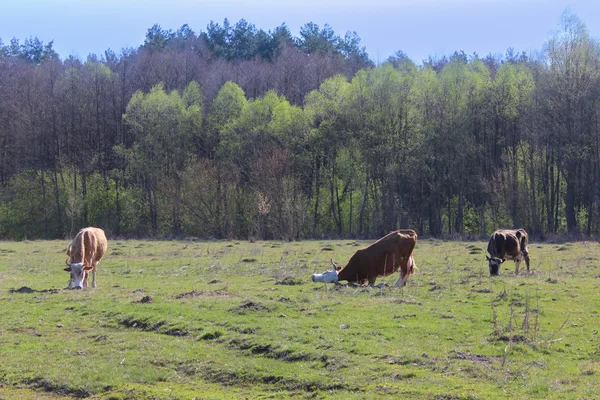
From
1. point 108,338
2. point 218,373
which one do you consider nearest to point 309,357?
point 218,373

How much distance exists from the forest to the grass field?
32559 millimetres

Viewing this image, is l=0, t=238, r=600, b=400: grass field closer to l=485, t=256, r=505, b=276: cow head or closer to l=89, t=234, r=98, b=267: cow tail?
l=485, t=256, r=505, b=276: cow head

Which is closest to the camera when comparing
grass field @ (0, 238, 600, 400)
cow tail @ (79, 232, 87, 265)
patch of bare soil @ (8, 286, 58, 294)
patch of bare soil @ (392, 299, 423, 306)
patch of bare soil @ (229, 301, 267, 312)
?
grass field @ (0, 238, 600, 400)

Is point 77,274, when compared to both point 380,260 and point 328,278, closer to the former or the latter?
point 328,278

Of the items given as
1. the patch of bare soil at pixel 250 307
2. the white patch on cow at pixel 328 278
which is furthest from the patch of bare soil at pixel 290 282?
the patch of bare soil at pixel 250 307

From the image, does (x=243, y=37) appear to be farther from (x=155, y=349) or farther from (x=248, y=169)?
(x=155, y=349)

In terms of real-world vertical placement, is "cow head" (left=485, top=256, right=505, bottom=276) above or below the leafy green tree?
below

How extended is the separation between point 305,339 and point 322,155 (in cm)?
5046

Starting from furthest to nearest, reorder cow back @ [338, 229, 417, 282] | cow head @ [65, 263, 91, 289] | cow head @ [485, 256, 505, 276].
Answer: cow head @ [485, 256, 505, 276] < cow head @ [65, 263, 91, 289] < cow back @ [338, 229, 417, 282]

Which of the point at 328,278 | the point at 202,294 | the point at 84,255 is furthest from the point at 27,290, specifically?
the point at 328,278

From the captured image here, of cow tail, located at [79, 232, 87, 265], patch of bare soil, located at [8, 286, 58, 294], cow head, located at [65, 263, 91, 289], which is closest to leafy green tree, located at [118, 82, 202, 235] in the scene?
cow tail, located at [79, 232, 87, 265]

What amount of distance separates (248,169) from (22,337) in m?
48.9

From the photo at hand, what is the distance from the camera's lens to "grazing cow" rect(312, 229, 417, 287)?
20938 mm

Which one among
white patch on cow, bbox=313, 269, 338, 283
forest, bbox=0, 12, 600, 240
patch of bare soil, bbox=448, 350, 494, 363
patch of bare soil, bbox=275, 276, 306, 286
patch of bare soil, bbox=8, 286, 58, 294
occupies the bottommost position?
patch of bare soil, bbox=448, 350, 494, 363
